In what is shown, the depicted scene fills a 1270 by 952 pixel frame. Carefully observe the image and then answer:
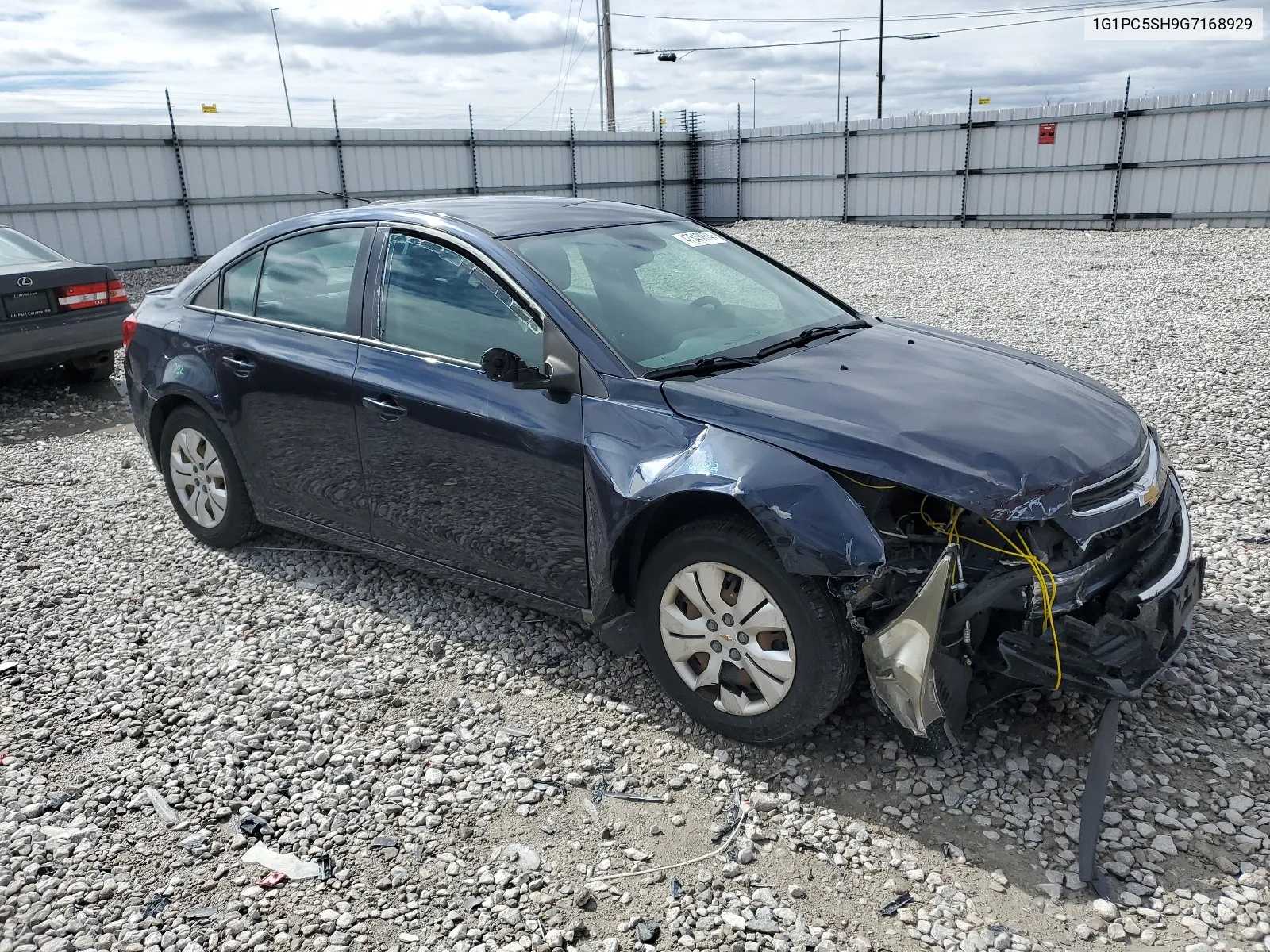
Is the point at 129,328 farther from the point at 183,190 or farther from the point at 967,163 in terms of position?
the point at 967,163

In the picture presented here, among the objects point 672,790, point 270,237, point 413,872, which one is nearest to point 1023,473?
point 672,790

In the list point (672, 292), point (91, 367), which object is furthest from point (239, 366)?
point (91, 367)

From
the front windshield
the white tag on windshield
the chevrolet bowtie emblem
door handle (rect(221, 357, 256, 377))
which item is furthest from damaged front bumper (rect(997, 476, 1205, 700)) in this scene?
door handle (rect(221, 357, 256, 377))

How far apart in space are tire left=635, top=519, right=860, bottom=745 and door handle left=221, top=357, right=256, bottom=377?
7.60 feet

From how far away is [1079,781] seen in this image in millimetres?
3096

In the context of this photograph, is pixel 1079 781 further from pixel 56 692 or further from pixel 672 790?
pixel 56 692

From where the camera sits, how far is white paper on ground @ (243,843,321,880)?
2877 millimetres

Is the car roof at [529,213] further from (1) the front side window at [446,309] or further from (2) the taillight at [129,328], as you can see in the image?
(2) the taillight at [129,328]

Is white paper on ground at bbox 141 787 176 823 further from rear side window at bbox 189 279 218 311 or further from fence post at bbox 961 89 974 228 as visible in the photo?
fence post at bbox 961 89 974 228

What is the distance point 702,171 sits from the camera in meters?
26.5

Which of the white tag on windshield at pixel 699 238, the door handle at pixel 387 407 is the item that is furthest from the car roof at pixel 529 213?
the door handle at pixel 387 407

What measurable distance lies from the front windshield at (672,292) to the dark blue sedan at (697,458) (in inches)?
0.6

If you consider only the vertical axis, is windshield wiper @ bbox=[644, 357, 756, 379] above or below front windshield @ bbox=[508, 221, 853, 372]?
below

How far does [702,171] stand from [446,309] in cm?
2391
